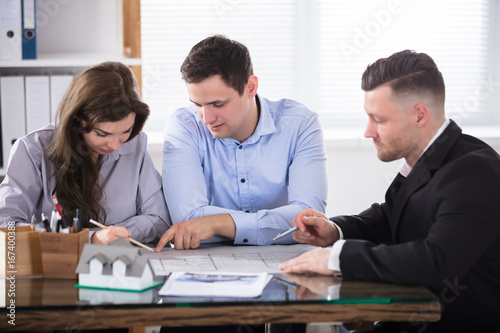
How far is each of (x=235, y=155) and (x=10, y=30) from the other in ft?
3.82

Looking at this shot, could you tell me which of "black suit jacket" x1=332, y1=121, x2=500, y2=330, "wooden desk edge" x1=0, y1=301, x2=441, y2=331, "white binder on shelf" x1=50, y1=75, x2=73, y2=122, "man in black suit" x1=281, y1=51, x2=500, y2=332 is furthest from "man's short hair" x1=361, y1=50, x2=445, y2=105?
"white binder on shelf" x1=50, y1=75, x2=73, y2=122

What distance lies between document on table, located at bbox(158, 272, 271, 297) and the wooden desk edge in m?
0.05

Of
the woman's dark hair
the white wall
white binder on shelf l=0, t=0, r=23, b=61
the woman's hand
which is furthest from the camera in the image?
the white wall

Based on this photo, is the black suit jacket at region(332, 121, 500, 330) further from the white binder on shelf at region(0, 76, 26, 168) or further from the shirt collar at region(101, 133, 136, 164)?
the white binder on shelf at region(0, 76, 26, 168)

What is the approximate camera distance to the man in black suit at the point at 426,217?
1469mm

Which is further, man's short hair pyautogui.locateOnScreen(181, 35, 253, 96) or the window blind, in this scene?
the window blind

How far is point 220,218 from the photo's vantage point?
6.47ft

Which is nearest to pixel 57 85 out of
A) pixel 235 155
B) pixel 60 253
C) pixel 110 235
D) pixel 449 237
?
pixel 235 155

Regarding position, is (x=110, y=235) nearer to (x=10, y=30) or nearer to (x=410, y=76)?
(x=410, y=76)

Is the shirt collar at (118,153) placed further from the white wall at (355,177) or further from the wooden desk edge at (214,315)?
the white wall at (355,177)

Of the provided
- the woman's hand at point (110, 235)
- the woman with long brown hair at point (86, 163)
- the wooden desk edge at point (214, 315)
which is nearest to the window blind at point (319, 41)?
the woman with long brown hair at point (86, 163)

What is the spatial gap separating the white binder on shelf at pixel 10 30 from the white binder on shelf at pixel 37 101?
118 millimetres

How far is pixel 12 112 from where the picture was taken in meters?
2.70

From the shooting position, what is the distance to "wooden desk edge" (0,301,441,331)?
131 cm
